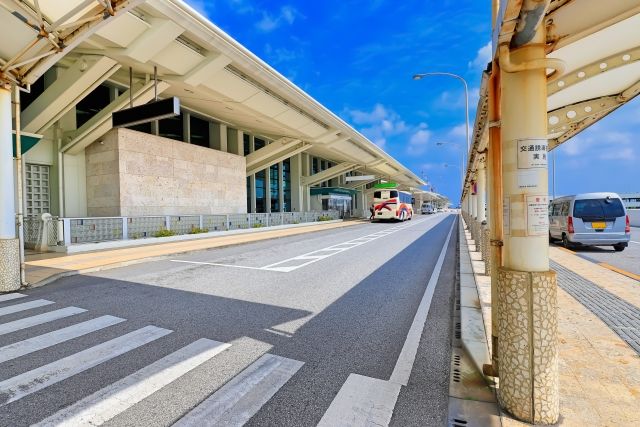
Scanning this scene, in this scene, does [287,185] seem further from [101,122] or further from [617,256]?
[617,256]

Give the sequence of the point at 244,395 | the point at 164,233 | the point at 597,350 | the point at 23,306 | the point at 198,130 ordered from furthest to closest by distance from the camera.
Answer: the point at 198,130 → the point at 164,233 → the point at 23,306 → the point at 597,350 → the point at 244,395

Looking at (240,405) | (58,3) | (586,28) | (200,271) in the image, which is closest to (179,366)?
(240,405)

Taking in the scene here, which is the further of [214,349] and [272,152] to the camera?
[272,152]

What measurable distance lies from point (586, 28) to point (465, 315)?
3847 millimetres

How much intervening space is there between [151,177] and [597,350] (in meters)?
19.8

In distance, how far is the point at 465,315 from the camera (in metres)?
5.05

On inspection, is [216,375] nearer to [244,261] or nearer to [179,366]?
[179,366]

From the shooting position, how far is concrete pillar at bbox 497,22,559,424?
2.50m

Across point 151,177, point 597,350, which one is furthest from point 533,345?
point 151,177

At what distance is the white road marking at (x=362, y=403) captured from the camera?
2.63 metres

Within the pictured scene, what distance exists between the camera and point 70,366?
356cm

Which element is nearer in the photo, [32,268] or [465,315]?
[465,315]

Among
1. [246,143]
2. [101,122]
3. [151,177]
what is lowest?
[151,177]

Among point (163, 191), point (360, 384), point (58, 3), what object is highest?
point (58, 3)
